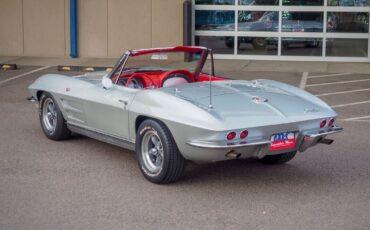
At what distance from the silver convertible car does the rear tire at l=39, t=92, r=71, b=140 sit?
117 millimetres

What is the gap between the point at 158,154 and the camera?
260 inches

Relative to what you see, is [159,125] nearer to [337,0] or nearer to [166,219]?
[166,219]

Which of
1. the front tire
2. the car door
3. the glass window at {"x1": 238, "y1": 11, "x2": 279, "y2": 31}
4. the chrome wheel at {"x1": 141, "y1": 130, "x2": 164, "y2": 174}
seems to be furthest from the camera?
the glass window at {"x1": 238, "y1": 11, "x2": 279, "y2": 31}

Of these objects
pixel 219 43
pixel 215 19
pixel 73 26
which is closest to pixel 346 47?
pixel 219 43

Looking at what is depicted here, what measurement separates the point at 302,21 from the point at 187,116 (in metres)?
12.7

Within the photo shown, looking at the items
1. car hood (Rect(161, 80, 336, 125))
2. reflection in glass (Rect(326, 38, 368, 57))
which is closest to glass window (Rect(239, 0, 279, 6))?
reflection in glass (Rect(326, 38, 368, 57))

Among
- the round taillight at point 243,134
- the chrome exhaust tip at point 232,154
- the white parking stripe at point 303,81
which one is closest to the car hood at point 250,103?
the round taillight at point 243,134

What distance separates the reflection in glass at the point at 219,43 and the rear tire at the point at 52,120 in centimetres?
1057

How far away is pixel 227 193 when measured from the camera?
20.8 ft

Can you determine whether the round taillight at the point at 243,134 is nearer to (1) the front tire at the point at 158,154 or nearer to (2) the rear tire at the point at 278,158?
(1) the front tire at the point at 158,154

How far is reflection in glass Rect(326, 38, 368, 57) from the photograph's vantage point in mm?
18156

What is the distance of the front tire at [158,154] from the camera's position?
6.32 metres

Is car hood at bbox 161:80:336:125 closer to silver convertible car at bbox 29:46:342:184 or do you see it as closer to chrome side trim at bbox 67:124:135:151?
silver convertible car at bbox 29:46:342:184

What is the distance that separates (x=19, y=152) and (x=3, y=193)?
1.67 metres
